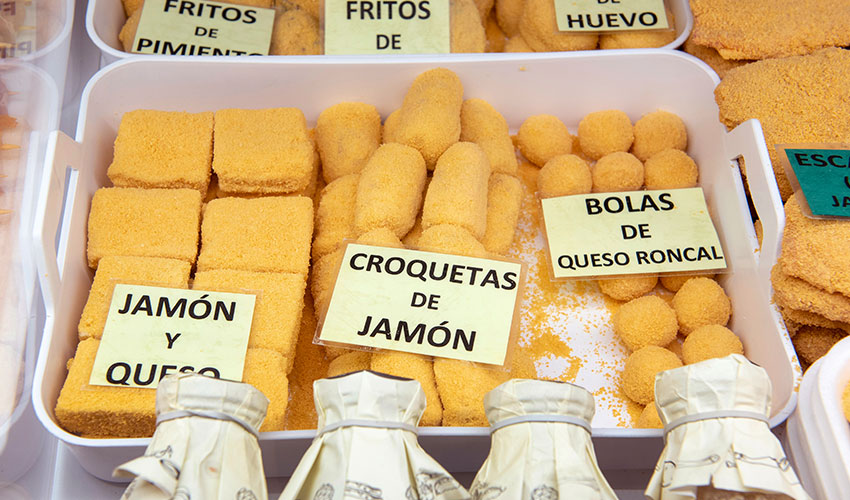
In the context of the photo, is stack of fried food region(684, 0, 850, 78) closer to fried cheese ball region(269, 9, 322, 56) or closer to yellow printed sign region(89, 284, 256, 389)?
fried cheese ball region(269, 9, 322, 56)

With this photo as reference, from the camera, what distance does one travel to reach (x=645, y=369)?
1.27m

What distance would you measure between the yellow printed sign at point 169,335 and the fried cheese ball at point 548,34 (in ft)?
3.01

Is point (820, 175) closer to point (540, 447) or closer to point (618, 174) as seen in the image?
point (618, 174)

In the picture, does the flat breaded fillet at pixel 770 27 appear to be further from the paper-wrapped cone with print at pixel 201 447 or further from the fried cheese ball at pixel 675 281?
the paper-wrapped cone with print at pixel 201 447

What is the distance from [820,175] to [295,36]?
111 cm

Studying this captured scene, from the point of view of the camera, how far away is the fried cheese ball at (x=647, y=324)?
133 cm

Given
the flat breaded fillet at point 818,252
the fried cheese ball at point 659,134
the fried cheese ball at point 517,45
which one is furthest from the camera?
the fried cheese ball at point 517,45

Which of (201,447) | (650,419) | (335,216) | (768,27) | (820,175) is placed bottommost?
(650,419)

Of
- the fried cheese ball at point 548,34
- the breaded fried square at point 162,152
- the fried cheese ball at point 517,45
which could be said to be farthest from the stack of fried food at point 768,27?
the breaded fried square at point 162,152

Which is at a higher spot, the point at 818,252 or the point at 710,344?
the point at 818,252

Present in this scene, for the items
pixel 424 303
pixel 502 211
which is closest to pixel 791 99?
pixel 502 211

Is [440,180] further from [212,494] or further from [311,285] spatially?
[212,494]

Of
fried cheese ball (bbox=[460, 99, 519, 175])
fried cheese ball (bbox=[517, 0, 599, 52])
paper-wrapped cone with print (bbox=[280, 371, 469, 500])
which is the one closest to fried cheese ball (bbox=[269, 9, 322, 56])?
fried cheese ball (bbox=[460, 99, 519, 175])

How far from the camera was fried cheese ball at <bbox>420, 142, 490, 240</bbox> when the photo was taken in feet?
4.29
